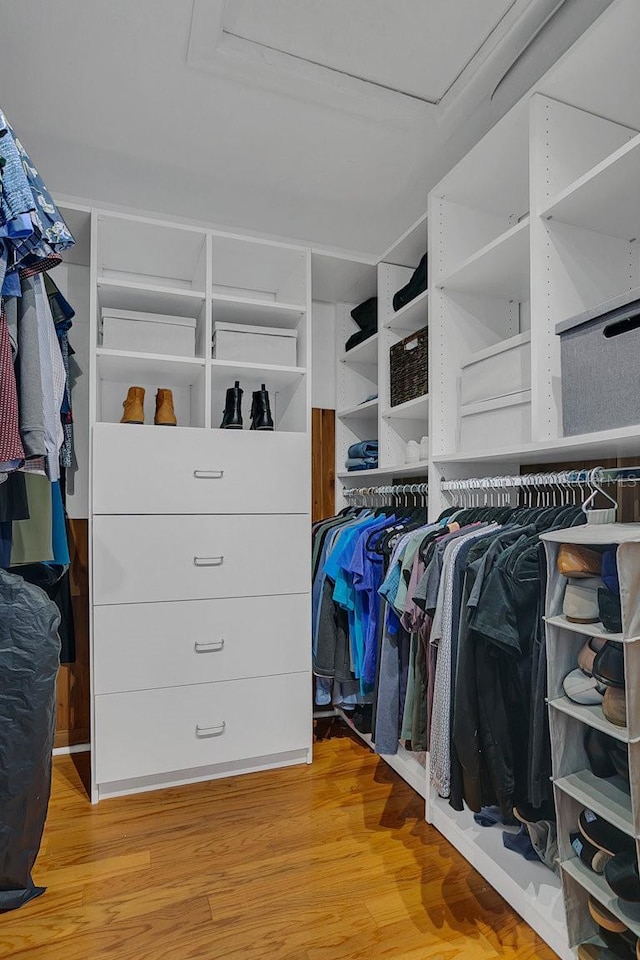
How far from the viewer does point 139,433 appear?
218cm

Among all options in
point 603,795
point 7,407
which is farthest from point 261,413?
point 603,795

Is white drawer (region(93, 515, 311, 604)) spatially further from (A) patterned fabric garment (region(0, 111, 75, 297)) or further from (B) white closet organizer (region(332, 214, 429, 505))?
(A) patterned fabric garment (region(0, 111, 75, 297))

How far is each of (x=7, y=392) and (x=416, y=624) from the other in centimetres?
126

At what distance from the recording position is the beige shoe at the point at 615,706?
1.11 meters

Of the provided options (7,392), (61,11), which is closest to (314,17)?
Answer: (61,11)

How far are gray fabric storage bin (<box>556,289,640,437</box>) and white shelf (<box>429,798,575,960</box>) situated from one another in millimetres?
1193

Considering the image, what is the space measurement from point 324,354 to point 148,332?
100cm

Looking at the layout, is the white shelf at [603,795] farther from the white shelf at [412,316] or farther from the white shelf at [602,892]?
the white shelf at [412,316]

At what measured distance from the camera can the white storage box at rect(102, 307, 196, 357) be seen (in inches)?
90.6

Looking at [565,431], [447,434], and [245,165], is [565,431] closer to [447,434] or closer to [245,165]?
[447,434]

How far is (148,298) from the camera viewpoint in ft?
7.73

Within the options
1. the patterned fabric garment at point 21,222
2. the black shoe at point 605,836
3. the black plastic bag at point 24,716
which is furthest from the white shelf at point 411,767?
the patterned fabric garment at point 21,222

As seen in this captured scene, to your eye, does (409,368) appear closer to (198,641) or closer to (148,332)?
(148,332)

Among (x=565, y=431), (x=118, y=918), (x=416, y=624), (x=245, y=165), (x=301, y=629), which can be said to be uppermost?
(x=245, y=165)
